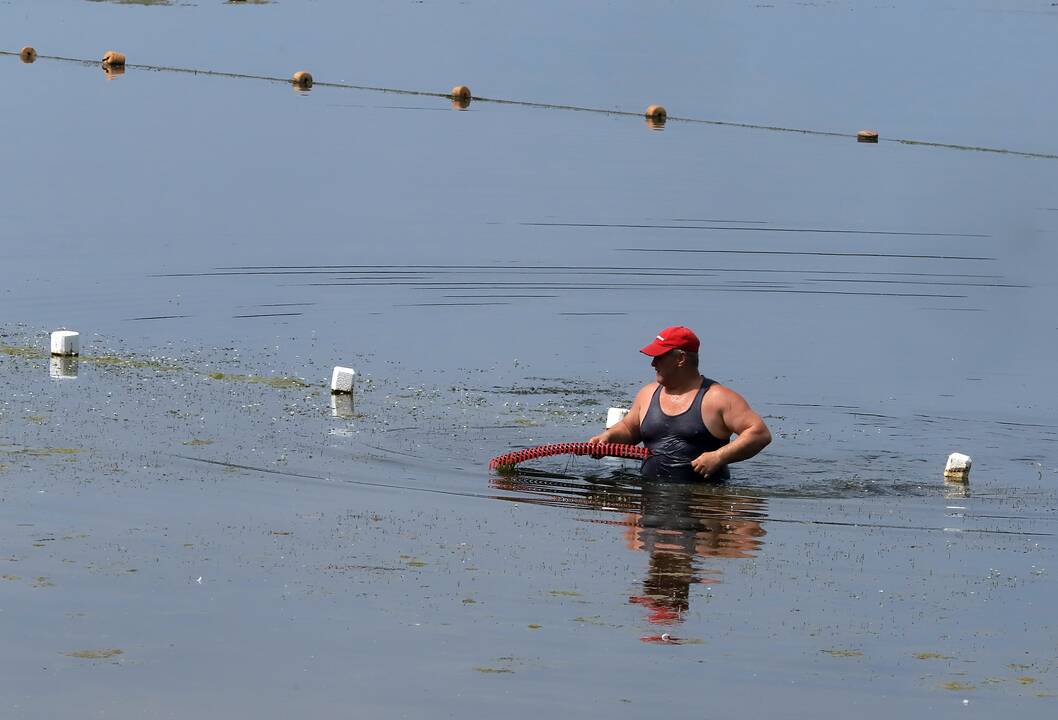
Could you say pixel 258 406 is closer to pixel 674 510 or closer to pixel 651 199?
pixel 674 510

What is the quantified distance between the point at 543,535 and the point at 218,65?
133 feet

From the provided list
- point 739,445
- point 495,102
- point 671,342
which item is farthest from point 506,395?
point 495,102

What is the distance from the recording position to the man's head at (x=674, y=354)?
46.4 ft

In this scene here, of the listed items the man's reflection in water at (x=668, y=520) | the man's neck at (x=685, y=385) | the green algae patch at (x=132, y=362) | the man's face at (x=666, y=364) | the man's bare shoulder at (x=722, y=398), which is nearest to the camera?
the man's reflection in water at (x=668, y=520)

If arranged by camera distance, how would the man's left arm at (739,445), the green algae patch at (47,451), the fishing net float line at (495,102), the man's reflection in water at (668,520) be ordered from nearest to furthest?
the man's reflection in water at (668,520) → the green algae patch at (47,451) → the man's left arm at (739,445) → the fishing net float line at (495,102)

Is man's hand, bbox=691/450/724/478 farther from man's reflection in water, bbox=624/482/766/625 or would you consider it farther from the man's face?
the man's face

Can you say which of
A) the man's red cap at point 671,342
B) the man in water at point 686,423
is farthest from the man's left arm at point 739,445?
the man's red cap at point 671,342

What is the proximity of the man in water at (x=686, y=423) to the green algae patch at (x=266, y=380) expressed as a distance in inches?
166

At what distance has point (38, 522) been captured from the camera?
11773mm

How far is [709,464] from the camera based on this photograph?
14.1 meters

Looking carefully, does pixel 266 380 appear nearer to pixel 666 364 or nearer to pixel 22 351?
pixel 22 351

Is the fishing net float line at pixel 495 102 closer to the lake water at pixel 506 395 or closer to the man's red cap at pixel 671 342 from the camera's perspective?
the lake water at pixel 506 395

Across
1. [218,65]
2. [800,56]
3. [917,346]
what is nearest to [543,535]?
[917,346]

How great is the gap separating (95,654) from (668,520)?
5.04 metres
